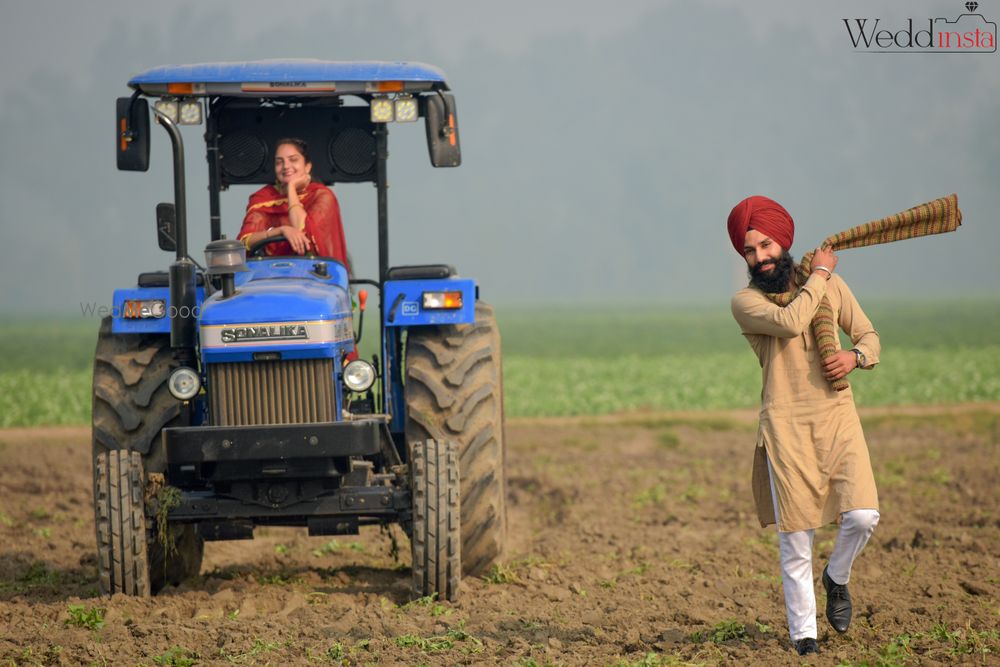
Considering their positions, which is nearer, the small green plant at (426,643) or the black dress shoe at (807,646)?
the black dress shoe at (807,646)

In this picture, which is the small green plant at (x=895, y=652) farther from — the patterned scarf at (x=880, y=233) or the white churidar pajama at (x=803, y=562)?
the patterned scarf at (x=880, y=233)

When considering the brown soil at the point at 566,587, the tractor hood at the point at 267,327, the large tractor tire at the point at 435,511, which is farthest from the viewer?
the large tractor tire at the point at 435,511

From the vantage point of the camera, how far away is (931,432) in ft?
54.2

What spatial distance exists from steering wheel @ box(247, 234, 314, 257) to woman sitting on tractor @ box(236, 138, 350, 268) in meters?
0.03

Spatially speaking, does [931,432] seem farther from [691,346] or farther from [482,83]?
[482,83]

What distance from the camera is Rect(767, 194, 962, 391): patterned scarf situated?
553 centimetres

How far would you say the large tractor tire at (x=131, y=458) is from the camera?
671cm

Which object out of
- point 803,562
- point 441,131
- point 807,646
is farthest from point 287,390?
point 807,646

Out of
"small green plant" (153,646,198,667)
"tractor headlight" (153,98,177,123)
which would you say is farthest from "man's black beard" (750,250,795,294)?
"tractor headlight" (153,98,177,123)

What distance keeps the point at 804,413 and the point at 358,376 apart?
2442 mm

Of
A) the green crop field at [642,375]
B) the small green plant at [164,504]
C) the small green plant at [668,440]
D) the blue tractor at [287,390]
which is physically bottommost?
the green crop field at [642,375]

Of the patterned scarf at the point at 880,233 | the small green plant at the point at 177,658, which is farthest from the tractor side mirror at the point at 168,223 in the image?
the patterned scarf at the point at 880,233

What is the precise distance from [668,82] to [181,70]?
14729 cm

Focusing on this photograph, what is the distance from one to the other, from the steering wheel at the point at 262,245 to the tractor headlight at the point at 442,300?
78 centimetres
